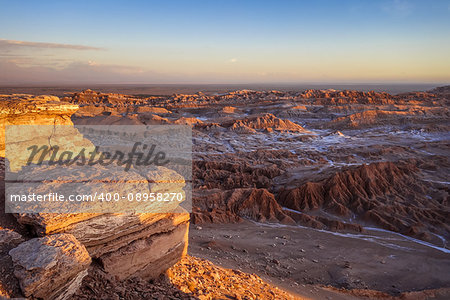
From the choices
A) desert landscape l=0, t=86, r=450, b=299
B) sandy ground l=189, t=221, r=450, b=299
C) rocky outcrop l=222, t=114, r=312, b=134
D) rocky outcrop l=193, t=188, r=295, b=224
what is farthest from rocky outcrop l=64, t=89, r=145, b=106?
sandy ground l=189, t=221, r=450, b=299

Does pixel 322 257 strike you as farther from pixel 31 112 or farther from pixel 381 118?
pixel 381 118

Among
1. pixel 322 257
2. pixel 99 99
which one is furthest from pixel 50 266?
pixel 99 99

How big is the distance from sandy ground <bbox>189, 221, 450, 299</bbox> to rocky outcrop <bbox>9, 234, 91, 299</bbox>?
781cm

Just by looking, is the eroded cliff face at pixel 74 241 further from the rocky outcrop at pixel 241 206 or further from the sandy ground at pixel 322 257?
the rocky outcrop at pixel 241 206

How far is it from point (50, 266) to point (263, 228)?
1672 cm

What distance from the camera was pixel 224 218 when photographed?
67.3 feet

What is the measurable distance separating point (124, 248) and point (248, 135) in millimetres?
43827

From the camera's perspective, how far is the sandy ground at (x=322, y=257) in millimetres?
12758

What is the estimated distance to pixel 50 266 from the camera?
13.2 ft

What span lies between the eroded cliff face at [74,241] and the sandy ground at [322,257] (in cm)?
576

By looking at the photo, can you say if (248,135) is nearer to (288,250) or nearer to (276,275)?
(288,250)

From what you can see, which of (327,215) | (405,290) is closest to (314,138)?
(327,215)

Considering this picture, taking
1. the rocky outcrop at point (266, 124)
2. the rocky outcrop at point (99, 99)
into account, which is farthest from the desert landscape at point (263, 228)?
the rocky outcrop at point (99, 99)

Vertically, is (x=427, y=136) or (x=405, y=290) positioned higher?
(x=427, y=136)
